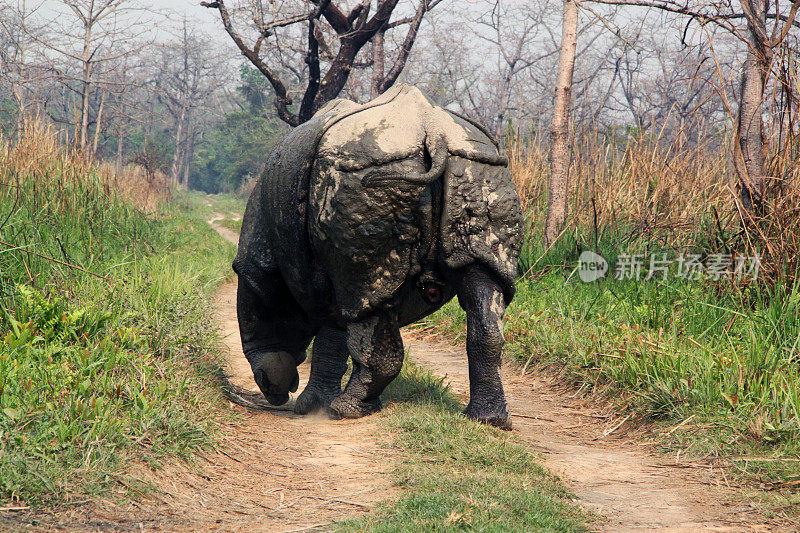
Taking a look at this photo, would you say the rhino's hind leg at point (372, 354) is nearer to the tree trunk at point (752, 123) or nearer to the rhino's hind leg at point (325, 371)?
the rhino's hind leg at point (325, 371)

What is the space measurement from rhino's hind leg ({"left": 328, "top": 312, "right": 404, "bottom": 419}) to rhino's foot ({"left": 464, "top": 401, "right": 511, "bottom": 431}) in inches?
17.2

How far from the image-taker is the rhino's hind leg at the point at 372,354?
334 centimetres

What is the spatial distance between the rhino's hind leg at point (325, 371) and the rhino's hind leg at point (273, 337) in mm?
127

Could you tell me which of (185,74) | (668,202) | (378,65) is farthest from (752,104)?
(185,74)

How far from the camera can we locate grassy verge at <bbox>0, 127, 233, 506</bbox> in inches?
94.3

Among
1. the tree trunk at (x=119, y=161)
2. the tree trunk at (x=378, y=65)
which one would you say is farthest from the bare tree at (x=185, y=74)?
the tree trunk at (x=378, y=65)

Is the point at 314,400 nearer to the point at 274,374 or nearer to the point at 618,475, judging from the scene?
the point at 274,374

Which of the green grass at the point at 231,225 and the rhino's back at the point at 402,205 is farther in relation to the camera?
the green grass at the point at 231,225

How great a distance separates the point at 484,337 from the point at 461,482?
0.76m

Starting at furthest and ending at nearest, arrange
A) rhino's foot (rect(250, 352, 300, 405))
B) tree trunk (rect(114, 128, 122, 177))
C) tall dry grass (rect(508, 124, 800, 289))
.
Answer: tree trunk (rect(114, 128, 122, 177)), tall dry grass (rect(508, 124, 800, 289)), rhino's foot (rect(250, 352, 300, 405))

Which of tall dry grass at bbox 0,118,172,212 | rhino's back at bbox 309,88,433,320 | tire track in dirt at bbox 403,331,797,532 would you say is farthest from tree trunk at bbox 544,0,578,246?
tall dry grass at bbox 0,118,172,212

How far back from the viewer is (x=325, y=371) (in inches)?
160

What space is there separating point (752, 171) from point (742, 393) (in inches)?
83.7

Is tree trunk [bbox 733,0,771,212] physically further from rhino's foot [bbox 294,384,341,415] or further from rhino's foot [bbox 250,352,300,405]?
rhino's foot [bbox 250,352,300,405]
